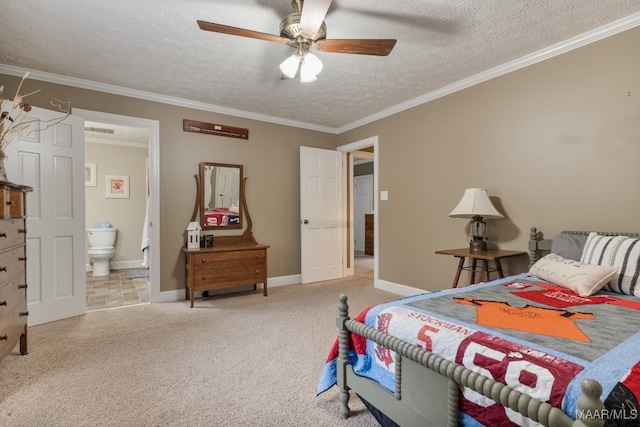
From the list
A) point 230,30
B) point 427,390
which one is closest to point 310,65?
point 230,30

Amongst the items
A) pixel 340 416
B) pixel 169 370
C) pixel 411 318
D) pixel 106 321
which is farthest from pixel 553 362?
pixel 106 321

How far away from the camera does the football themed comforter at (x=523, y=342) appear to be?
0.94 meters

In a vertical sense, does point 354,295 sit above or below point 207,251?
below

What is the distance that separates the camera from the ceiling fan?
193cm

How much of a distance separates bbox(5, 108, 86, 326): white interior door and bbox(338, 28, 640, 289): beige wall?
3.51m

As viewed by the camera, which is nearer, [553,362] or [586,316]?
[553,362]

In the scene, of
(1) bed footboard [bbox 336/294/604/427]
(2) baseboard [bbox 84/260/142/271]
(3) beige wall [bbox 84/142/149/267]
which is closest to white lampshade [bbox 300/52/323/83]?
(1) bed footboard [bbox 336/294/604/427]

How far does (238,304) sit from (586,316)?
3181mm

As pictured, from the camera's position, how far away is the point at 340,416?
1.70 m

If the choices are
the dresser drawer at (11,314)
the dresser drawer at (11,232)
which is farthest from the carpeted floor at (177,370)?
the dresser drawer at (11,232)

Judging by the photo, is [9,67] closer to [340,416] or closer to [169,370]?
[169,370]

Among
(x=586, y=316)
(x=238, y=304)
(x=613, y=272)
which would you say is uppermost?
(x=613, y=272)

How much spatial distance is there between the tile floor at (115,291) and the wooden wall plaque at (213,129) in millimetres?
2195

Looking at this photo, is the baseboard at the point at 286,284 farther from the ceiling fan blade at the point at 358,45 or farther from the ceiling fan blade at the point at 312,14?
the ceiling fan blade at the point at 312,14
